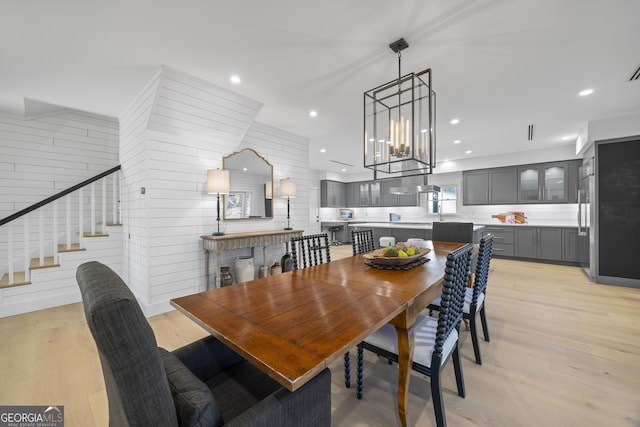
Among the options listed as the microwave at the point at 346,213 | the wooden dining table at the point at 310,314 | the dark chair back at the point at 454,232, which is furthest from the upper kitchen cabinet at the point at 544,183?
the wooden dining table at the point at 310,314

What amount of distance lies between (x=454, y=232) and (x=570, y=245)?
3.65 m

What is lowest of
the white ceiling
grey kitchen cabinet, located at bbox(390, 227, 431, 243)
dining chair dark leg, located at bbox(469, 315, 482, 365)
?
dining chair dark leg, located at bbox(469, 315, 482, 365)

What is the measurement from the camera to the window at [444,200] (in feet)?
24.3

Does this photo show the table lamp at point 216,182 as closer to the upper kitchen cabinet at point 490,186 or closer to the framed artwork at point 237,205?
the framed artwork at point 237,205

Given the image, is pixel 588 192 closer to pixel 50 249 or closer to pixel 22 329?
pixel 22 329

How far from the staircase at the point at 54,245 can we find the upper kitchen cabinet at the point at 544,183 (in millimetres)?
8342

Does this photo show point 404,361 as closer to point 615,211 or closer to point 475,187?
point 615,211

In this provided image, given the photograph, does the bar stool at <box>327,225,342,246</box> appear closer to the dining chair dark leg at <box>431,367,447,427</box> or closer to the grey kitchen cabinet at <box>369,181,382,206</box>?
the grey kitchen cabinet at <box>369,181,382,206</box>

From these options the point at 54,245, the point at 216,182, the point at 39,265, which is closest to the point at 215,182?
the point at 216,182

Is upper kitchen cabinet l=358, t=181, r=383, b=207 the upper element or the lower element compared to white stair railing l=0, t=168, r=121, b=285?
upper

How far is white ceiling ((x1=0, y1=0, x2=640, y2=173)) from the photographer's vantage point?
1.94 meters

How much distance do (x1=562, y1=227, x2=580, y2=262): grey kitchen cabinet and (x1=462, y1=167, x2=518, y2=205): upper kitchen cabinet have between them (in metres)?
1.20

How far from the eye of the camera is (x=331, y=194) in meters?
9.20

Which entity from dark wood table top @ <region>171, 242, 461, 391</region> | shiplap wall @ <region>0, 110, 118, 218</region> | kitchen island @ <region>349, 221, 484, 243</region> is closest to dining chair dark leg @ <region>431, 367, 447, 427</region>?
dark wood table top @ <region>171, 242, 461, 391</region>
